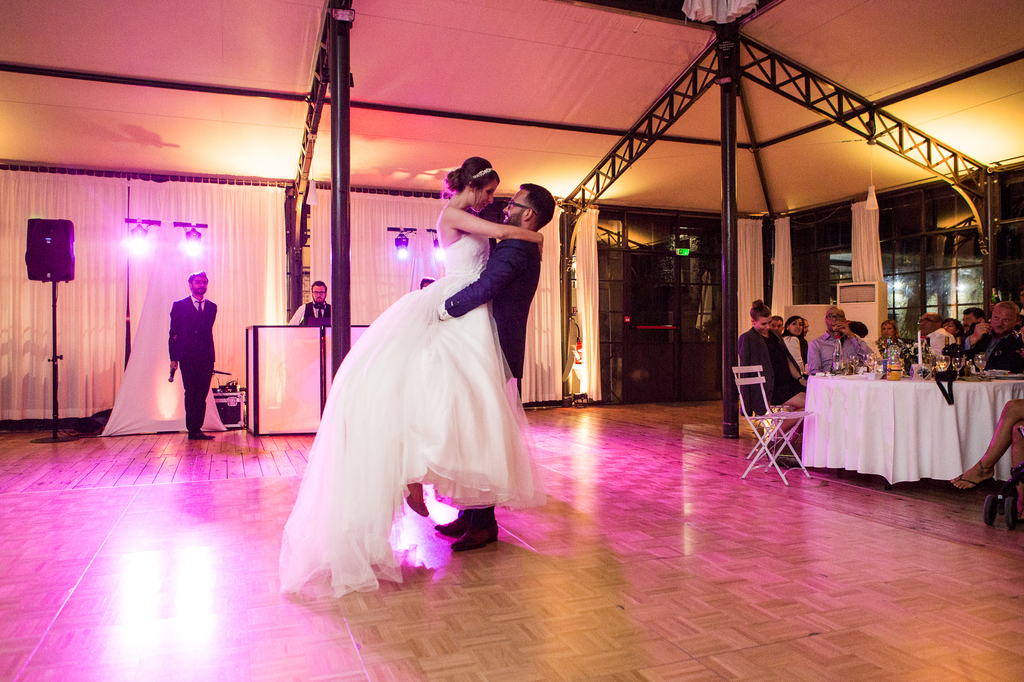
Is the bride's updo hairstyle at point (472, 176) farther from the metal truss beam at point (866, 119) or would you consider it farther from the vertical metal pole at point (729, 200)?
the metal truss beam at point (866, 119)

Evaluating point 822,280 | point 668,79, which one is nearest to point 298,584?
point 668,79

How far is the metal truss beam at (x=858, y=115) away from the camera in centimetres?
798

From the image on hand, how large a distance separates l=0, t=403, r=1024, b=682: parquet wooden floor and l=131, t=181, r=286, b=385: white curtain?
14.9ft

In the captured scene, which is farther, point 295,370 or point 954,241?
point 954,241

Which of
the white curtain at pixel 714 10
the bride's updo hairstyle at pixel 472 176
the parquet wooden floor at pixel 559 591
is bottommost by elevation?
the parquet wooden floor at pixel 559 591

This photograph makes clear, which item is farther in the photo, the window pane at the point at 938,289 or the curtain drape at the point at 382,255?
the window pane at the point at 938,289

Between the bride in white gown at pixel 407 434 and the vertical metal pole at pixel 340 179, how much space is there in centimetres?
234

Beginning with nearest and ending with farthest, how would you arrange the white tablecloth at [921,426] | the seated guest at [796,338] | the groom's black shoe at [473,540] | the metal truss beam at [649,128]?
the groom's black shoe at [473,540], the white tablecloth at [921,426], the seated guest at [796,338], the metal truss beam at [649,128]

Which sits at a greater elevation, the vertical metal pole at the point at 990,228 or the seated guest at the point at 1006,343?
the vertical metal pole at the point at 990,228

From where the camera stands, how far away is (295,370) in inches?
302

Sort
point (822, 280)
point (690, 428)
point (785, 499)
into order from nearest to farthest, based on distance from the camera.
Answer: point (785, 499) < point (690, 428) < point (822, 280)

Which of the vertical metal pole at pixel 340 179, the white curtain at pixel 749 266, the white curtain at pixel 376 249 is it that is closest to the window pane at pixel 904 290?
the white curtain at pixel 749 266

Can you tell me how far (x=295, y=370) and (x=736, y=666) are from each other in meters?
6.35

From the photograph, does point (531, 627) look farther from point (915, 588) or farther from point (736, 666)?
point (915, 588)
